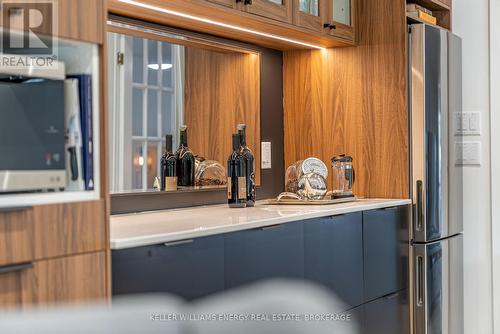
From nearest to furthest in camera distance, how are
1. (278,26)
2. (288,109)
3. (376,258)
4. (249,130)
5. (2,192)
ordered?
(2,192) < (278,26) < (376,258) < (249,130) < (288,109)

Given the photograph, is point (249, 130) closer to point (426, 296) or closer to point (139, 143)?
point (139, 143)

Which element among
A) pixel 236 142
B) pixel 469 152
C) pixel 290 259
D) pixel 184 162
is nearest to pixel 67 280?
pixel 290 259

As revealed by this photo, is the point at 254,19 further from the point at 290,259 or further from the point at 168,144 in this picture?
the point at 290,259

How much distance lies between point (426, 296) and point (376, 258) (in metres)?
0.44

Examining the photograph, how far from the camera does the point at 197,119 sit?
2.94 metres

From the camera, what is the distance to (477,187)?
372 centimetres

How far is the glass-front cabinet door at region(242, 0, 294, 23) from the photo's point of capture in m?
2.65

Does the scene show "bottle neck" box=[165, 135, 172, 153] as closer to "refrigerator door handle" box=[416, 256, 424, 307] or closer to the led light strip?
the led light strip

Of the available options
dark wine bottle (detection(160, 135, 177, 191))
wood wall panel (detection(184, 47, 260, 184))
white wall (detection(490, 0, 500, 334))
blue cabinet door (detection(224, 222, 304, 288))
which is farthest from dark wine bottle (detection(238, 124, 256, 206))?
white wall (detection(490, 0, 500, 334))

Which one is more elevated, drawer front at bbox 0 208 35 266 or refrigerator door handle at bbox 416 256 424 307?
drawer front at bbox 0 208 35 266

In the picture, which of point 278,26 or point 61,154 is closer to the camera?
point 61,154

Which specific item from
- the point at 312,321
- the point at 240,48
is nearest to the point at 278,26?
the point at 240,48

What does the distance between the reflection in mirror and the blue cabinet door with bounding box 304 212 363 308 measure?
608 millimetres

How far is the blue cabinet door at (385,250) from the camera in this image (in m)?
2.97
